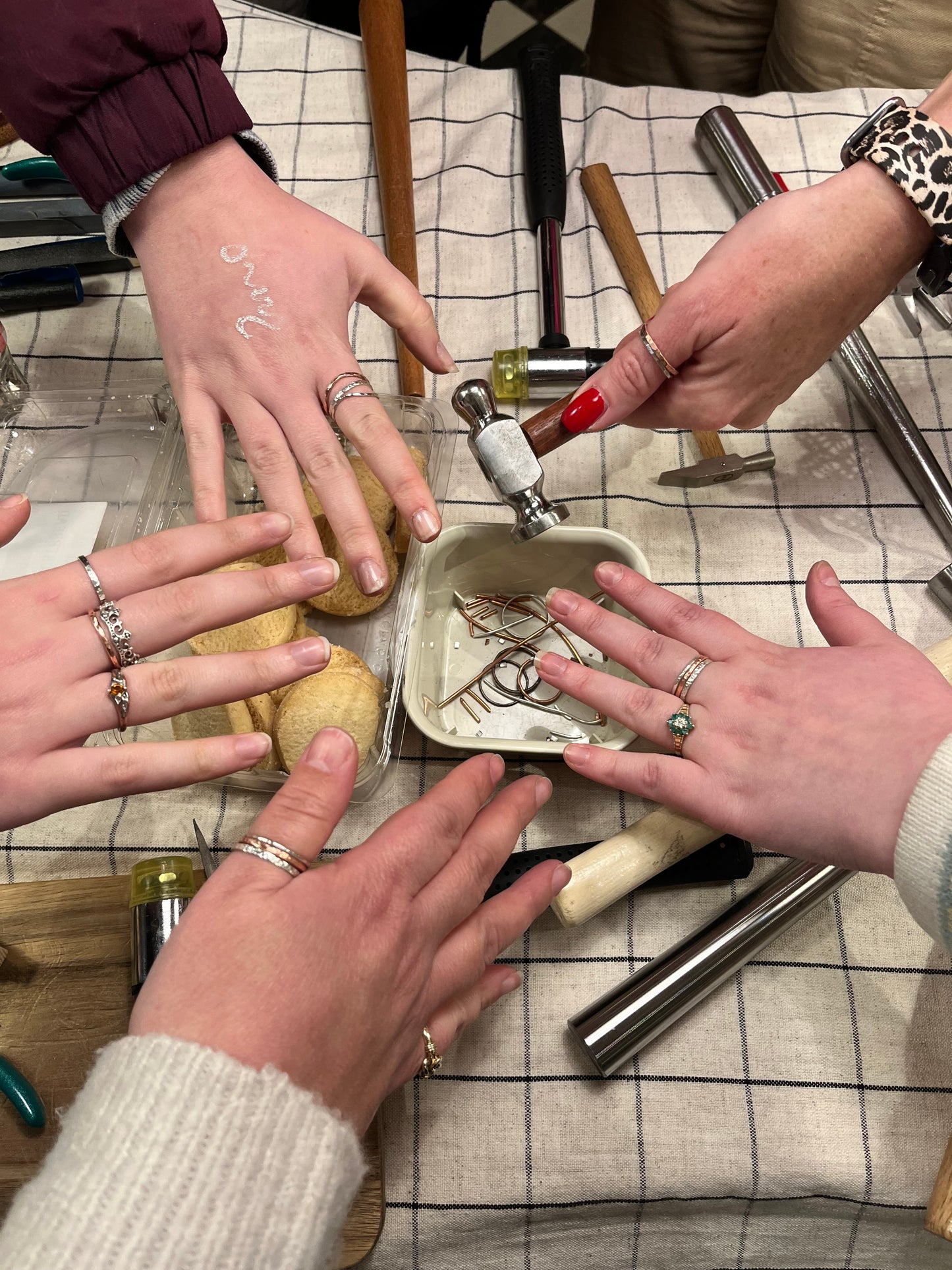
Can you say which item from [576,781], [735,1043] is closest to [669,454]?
[576,781]

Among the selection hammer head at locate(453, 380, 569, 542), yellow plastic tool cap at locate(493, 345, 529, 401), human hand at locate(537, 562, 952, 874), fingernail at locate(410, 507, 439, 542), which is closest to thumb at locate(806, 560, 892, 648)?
human hand at locate(537, 562, 952, 874)

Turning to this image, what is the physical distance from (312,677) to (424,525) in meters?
0.18

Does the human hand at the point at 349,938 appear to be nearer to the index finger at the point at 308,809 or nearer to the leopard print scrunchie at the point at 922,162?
the index finger at the point at 308,809

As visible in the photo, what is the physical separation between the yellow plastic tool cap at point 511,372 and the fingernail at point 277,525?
0.46 m

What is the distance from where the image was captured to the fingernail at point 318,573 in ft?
2.33

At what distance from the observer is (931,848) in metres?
0.60

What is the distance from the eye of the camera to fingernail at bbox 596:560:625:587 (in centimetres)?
82

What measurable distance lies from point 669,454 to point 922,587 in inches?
13.4

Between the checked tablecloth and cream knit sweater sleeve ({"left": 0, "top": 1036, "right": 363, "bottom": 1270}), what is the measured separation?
0.93 feet

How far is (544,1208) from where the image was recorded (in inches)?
29.6

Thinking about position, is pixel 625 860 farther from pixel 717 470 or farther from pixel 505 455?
pixel 717 470

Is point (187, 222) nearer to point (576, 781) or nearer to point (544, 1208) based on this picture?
point (576, 781)

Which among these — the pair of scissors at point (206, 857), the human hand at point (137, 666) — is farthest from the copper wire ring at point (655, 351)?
the pair of scissors at point (206, 857)

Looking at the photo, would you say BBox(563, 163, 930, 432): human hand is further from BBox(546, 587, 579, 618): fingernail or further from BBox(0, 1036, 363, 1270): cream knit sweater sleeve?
BBox(0, 1036, 363, 1270): cream knit sweater sleeve
